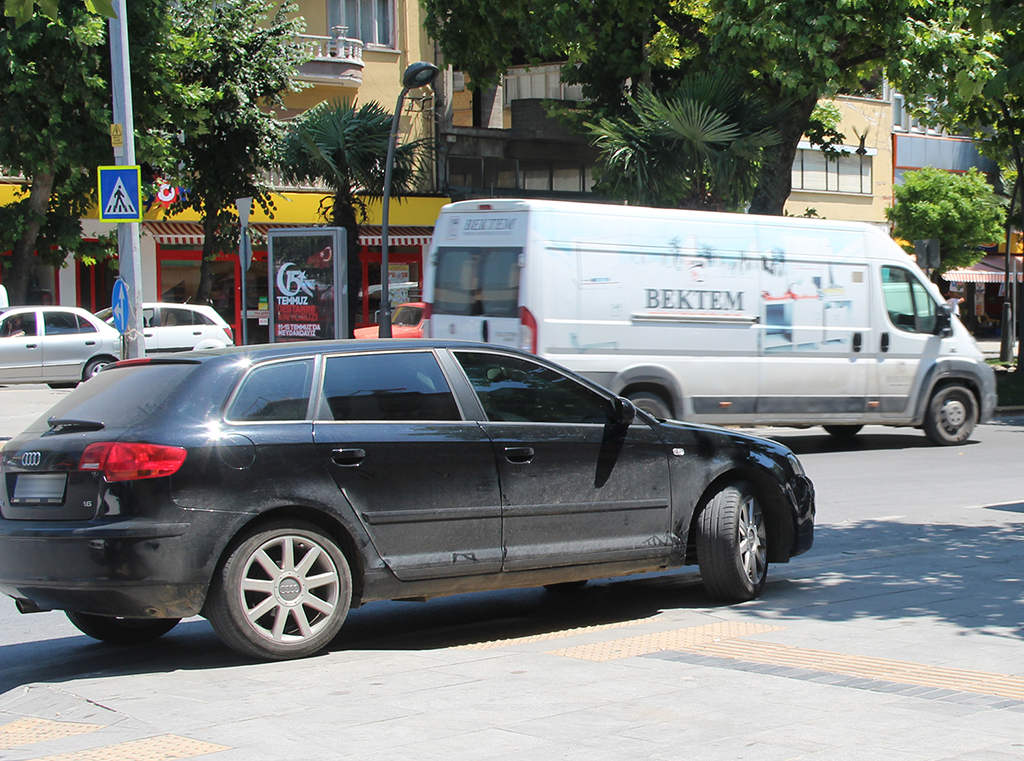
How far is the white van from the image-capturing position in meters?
13.1

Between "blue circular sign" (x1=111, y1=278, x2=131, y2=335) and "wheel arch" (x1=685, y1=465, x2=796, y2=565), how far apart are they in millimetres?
9877

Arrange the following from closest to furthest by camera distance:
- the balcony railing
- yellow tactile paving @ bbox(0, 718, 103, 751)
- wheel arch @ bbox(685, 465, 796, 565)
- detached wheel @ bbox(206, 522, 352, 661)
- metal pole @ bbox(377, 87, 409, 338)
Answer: yellow tactile paving @ bbox(0, 718, 103, 751) → detached wheel @ bbox(206, 522, 352, 661) → wheel arch @ bbox(685, 465, 796, 565) → metal pole @ bbox(377, 87, 409, 338) → the balcony railing

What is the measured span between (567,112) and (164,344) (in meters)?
9.74

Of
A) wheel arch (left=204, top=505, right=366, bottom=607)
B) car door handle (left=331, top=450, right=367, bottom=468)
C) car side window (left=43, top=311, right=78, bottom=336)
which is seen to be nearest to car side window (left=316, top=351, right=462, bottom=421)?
car door handle (left=331, top=450, right=367, bottom=468)

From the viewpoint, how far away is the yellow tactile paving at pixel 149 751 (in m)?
4.43

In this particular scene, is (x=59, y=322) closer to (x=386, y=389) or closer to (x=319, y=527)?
(x=386, y=389)

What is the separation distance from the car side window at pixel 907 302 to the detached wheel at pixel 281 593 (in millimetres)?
10812

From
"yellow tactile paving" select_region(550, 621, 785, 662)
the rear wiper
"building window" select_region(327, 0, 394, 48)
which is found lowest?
"yellow tactile paving" select_region(550, 621, 785, 662)

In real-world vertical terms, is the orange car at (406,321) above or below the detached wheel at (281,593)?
above

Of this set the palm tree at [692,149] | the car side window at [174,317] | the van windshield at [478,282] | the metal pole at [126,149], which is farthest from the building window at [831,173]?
the van windshield at [478,282]

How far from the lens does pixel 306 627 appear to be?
5.86 m

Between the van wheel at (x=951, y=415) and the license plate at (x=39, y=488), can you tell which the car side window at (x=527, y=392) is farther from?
the van wheel at (x=951, y=415)

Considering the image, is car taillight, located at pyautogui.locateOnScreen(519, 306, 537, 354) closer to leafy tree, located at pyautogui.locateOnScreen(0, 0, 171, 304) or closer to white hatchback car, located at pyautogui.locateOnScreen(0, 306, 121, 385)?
white hatchback car, located at pyautogui.locateOnScreen(0, 306, 121, 385)

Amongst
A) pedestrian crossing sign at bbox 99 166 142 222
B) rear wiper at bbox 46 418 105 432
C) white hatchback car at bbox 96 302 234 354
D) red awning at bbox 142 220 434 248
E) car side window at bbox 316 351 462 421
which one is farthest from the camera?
red awning at bbox 142 220 434 248
